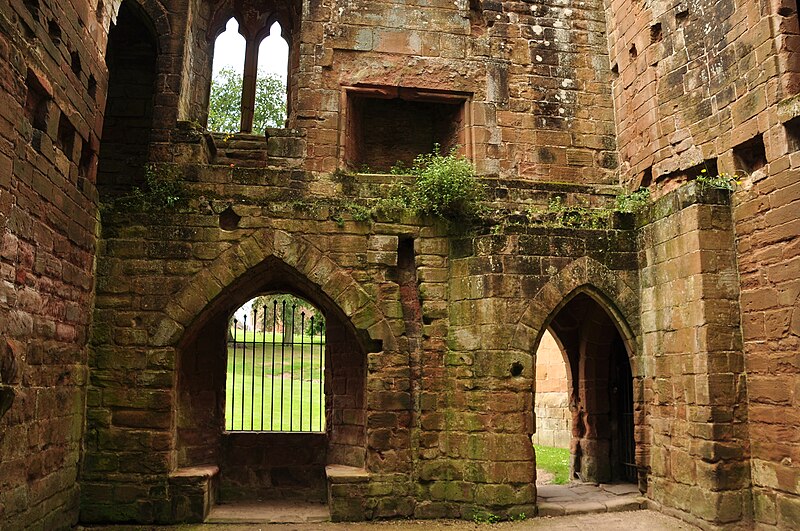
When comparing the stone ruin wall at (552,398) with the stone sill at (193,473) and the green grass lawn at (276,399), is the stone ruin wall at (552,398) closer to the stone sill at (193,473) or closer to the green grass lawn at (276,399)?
the green grass lawn at (276,399)

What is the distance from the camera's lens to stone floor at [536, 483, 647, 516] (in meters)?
7.58

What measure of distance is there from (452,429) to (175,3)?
6557 millimetres

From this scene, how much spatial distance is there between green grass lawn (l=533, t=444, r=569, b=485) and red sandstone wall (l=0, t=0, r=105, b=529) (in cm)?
689

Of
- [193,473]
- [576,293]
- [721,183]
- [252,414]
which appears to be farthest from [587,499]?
[193,473]

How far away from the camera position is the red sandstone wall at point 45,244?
516 cm

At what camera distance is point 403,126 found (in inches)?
380

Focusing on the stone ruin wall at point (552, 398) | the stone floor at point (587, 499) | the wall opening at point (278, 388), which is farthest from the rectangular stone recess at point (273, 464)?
the stone ruin wall at point (552, 398)

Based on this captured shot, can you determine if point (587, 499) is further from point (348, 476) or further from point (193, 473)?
point (193, 473)

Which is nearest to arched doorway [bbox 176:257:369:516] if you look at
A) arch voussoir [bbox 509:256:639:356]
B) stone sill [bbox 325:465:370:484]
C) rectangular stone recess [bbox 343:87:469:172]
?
stone sill [bbox 325:465:370:484]

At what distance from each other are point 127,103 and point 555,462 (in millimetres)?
9131

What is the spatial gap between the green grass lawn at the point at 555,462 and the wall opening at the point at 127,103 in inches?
303

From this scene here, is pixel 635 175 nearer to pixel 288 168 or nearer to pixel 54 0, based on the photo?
pixel 288 168

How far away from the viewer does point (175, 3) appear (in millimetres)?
8805

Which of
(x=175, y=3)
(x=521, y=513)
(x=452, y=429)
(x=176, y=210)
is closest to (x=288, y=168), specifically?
(x=176, y=210)
